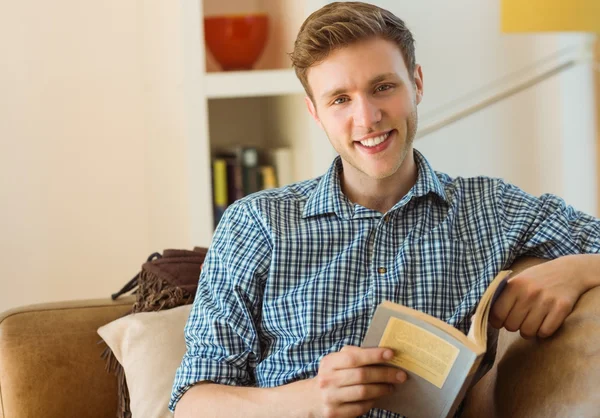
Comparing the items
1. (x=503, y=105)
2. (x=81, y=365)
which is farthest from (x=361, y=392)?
(x=503, y=105)

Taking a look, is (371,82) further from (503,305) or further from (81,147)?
(81,147)

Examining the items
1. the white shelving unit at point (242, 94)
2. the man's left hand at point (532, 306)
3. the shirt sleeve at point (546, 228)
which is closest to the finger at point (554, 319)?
the man's left hand at point (532, 306)

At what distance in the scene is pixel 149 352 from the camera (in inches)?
67.6

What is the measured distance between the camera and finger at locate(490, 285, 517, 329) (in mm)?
1387

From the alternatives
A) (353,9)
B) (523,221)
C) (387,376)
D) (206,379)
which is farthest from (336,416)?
(353,9)

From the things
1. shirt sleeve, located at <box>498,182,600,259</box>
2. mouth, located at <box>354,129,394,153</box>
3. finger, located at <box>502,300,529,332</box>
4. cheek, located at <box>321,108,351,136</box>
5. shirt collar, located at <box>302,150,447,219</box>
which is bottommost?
finger, located at <box>502,300,529,332</box>

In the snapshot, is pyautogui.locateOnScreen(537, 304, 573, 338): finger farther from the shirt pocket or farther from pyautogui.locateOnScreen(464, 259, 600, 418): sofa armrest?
the shirt pocket

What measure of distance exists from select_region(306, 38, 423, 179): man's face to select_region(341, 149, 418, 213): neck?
0.12ft

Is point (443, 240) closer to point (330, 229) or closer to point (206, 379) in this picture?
point (330, 229)

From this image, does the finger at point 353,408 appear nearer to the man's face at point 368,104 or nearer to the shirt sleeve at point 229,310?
the shirt sleeve at point 229,310

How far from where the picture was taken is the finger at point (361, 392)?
1.28m

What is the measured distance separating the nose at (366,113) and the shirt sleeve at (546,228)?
0.94 feet

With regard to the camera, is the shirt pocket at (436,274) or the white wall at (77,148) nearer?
the shirt pocket at (436,274)

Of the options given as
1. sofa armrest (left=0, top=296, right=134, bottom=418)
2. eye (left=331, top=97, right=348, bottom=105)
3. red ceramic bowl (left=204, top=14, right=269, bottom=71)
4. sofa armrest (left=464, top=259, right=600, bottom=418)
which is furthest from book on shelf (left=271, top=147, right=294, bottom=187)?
sofa armrest (left=464, top=259, right=600, bottom=418)
